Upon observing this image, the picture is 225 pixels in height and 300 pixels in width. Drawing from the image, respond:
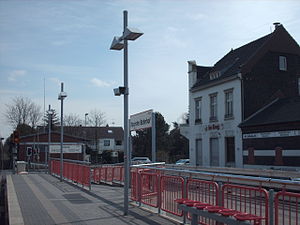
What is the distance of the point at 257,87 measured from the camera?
34.0 metres

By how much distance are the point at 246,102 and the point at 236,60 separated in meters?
5.49

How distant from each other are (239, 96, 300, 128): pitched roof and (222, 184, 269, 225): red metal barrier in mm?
19835

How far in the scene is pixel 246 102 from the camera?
3316 centimetres

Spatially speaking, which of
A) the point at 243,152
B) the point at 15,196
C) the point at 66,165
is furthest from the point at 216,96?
the point at 15,196

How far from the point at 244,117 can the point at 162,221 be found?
24.0 m

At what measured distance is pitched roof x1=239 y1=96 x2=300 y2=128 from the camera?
1095 inches

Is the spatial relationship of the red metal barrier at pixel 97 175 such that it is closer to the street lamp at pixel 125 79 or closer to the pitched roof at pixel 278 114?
the street lamp at pixel 125 79

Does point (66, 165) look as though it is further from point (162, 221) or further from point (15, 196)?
point (162, 221)

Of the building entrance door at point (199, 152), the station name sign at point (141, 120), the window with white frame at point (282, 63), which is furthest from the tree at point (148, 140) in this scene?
the station name sign at point (141, 120)

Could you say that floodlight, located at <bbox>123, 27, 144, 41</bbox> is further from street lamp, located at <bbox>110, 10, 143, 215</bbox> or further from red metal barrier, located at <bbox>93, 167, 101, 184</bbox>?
red metal barrier, located at <bbox>93, 167, 101, 184</bbox>

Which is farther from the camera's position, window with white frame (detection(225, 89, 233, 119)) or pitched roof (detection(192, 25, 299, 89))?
pitched roof (detection(192, 25, 299, 89))

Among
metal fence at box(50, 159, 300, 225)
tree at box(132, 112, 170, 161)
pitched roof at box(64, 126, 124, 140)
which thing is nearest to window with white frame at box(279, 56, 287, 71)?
metal fence at box(50, 159, 300, 225)

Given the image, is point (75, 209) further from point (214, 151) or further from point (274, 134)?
point (214, 151)

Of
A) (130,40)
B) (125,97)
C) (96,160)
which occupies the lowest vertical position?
(96,160)
